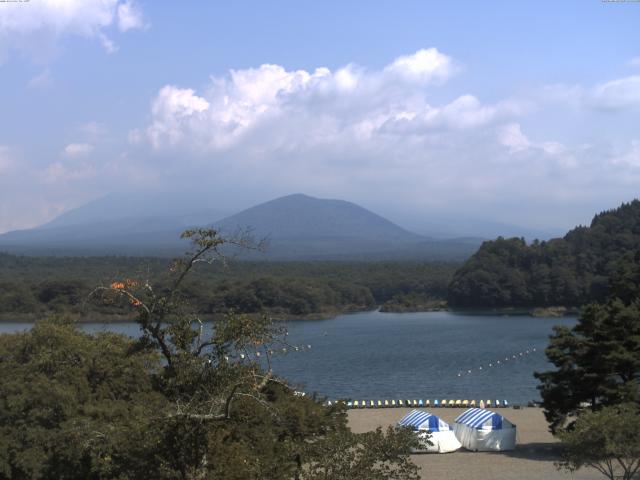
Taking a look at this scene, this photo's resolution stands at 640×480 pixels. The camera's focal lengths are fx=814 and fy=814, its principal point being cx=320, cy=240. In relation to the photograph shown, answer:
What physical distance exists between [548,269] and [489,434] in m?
44.7

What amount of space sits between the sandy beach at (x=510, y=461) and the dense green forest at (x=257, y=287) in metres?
21.4

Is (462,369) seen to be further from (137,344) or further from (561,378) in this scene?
(137,344)

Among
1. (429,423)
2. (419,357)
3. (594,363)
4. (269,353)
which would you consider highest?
(269,353)

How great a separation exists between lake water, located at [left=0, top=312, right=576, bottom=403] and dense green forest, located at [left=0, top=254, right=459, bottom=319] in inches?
104

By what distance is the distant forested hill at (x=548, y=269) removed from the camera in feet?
185

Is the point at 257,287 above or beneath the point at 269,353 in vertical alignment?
beneath

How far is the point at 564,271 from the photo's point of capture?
5681 cm

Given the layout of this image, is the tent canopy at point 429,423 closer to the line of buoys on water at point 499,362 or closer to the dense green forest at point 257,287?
the line of buoys on water at point 499,362

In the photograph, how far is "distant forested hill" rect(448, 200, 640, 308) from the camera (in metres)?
56.4

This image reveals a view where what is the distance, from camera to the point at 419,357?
3428 centimetres

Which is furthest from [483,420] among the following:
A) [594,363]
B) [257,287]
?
[257,287]

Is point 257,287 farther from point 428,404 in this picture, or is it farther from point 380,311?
point 428,404

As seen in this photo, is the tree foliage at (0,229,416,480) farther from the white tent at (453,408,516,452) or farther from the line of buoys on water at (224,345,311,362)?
the white tent at (453,408,516,452)

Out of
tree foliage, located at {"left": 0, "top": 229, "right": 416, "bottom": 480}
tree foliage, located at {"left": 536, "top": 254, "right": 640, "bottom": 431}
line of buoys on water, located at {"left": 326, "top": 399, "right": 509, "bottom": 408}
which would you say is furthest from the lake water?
tree foliage, located at {"left": 0, "top": 229, "right": 416, "bottom": 480}
